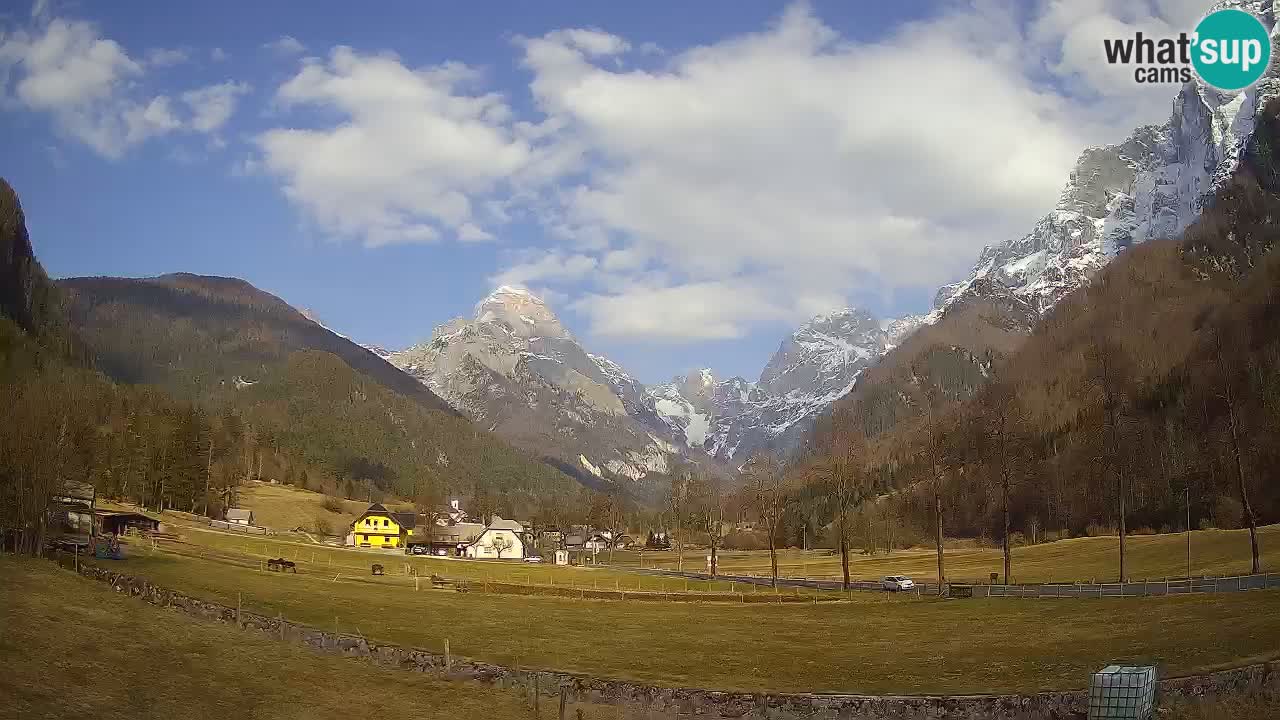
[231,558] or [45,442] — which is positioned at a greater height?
[45,442]

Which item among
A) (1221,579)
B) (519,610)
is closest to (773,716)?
(519,610)

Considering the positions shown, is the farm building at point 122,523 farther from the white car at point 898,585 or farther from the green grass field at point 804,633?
the white car at point 898,585

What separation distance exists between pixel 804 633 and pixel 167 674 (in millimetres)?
42427

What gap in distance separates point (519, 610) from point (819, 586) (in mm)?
48786

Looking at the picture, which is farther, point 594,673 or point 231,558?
point 231,558

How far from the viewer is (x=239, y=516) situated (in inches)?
6964

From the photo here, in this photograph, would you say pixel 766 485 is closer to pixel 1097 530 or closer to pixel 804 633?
pixel 804 633

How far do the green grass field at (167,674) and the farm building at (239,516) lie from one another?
431 ft

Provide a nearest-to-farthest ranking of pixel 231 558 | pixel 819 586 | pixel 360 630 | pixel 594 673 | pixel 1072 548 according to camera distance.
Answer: pixel 594 673, pixel 360 630, pixel 231 558, pixel 819 586, pixel 1072 548

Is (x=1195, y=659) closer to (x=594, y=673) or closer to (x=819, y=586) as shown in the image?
(x=594, y=673)

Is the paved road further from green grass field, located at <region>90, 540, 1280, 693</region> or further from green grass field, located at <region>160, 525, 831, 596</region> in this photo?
green grass field, located at <region>160, 525, 831, 596</region>

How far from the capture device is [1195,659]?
41.8 metres

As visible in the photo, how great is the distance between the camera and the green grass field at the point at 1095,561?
9206 cm

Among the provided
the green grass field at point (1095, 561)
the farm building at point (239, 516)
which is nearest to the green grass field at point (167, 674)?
the green grass field at point (1095, 561)
